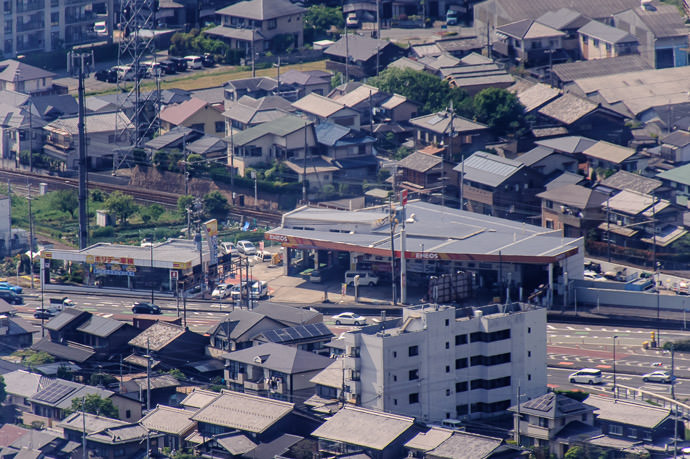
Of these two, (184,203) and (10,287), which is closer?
(10,287)

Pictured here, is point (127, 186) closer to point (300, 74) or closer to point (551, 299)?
point (300, 74)

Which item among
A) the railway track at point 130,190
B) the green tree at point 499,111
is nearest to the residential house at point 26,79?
the railway track at point 130,190

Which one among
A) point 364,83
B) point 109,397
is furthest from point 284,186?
point 109,397

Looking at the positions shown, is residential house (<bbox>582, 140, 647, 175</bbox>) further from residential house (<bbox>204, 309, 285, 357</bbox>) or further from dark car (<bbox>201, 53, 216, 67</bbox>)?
dark car (<bbox>201, 53, 216, 67</bbox>)

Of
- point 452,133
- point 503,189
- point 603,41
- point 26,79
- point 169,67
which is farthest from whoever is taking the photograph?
point 169,67

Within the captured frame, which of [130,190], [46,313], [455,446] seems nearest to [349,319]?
[46,313]

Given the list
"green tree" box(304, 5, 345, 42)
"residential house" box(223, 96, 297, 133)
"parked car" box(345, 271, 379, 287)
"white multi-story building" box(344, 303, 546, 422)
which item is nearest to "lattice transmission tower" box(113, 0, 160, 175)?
"residential house" box(223, 96, 297, 133)

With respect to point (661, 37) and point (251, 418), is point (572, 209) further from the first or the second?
point (251, 418)
